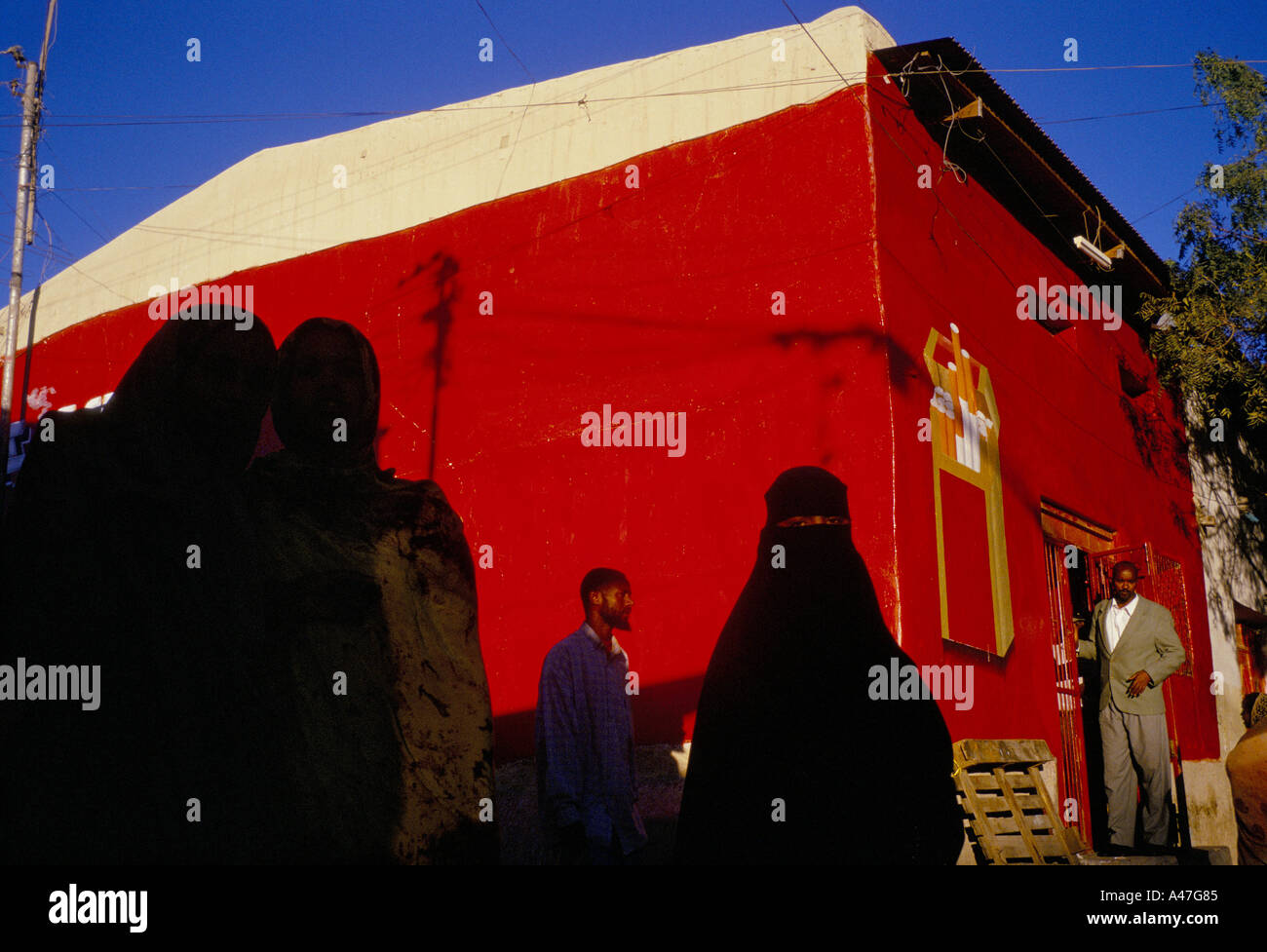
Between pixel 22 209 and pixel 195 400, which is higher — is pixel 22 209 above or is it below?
above

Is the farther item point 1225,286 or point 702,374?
point 1225,286

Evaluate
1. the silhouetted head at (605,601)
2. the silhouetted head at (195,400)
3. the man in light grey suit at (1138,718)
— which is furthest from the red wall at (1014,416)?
the silhouetted head at (195,400)

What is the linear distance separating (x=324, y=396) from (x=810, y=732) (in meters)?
1.54

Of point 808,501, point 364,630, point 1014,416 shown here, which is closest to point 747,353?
point 1014,416

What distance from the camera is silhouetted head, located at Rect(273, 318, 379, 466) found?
2.47 m

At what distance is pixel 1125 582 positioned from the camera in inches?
325

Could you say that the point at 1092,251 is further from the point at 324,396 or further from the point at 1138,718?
the point at 324,396

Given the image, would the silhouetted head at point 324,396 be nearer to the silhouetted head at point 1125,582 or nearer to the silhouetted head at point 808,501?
the silhouetted head at point 808,501

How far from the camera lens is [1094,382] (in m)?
10.6

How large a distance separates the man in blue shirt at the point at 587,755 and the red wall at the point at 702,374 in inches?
66.2

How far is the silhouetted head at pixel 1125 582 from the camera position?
8258 millimetres

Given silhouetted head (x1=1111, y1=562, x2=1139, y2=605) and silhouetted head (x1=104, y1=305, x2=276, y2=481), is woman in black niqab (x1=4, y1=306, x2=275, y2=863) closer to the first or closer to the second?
silhouetted head (x1=104, y1=305, x2=276, y2=481)

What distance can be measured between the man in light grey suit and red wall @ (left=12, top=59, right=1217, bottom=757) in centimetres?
48
